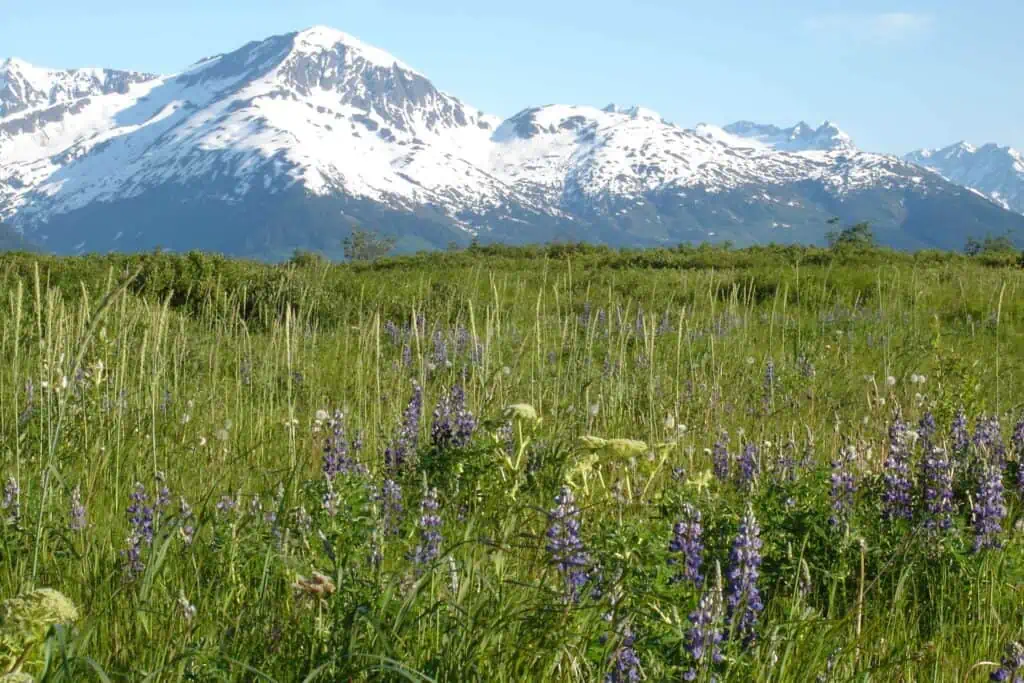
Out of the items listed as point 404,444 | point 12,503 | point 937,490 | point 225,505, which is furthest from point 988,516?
point 12,503

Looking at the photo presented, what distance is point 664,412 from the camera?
7.03 meters

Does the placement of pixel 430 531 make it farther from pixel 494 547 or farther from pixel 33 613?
pixel 33 613

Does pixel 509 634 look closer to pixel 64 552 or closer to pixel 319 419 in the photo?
pixel 64 552

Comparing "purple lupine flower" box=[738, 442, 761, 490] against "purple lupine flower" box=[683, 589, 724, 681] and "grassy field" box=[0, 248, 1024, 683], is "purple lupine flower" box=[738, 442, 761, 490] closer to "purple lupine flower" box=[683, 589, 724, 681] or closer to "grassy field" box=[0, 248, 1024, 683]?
"grassy field" box=[0, 248, 1024, 683]

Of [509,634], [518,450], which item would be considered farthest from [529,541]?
[509,634]

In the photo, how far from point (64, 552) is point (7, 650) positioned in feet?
3.46

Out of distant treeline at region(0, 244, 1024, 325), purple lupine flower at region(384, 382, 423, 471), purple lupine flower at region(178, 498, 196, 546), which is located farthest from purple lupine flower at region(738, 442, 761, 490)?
distant treeline at region(0, 244, 1024, 325)

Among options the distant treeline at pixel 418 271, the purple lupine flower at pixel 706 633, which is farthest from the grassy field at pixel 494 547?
the distant treeline at pixel 418 271

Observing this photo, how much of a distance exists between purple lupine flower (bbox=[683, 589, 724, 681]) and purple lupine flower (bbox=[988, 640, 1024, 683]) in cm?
82

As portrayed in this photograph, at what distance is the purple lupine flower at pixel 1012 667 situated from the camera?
256cm

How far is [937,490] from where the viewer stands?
402 centimetres

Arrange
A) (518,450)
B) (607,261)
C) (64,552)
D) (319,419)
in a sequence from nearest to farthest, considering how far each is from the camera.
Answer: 1. (64,552)
2. (518,450)
3. (319,419)
4. (607,261)

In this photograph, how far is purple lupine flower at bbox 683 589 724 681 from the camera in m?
2.34

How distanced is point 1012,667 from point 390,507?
223 cm
